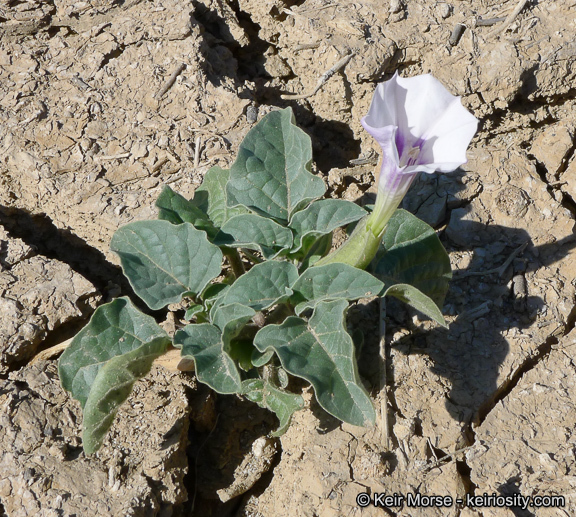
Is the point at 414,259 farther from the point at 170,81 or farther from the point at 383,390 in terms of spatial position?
the point at 170,81

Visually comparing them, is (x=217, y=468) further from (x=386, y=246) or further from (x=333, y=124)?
(x=333, y=124)

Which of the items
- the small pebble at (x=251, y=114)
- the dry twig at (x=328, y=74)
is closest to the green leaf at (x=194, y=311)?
the small pebble at (x=251, y=114)

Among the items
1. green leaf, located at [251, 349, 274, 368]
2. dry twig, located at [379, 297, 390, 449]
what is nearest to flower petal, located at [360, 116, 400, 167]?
green leaf, located at [251, 349, 274, 368]

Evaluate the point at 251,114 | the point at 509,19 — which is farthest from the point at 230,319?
the point at 509,19

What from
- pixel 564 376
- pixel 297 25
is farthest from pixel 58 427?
pixel 297 25

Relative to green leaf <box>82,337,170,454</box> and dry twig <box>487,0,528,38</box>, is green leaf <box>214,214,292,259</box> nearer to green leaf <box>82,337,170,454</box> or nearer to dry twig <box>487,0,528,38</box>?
green leaf <box>82,337,170,454</box>
